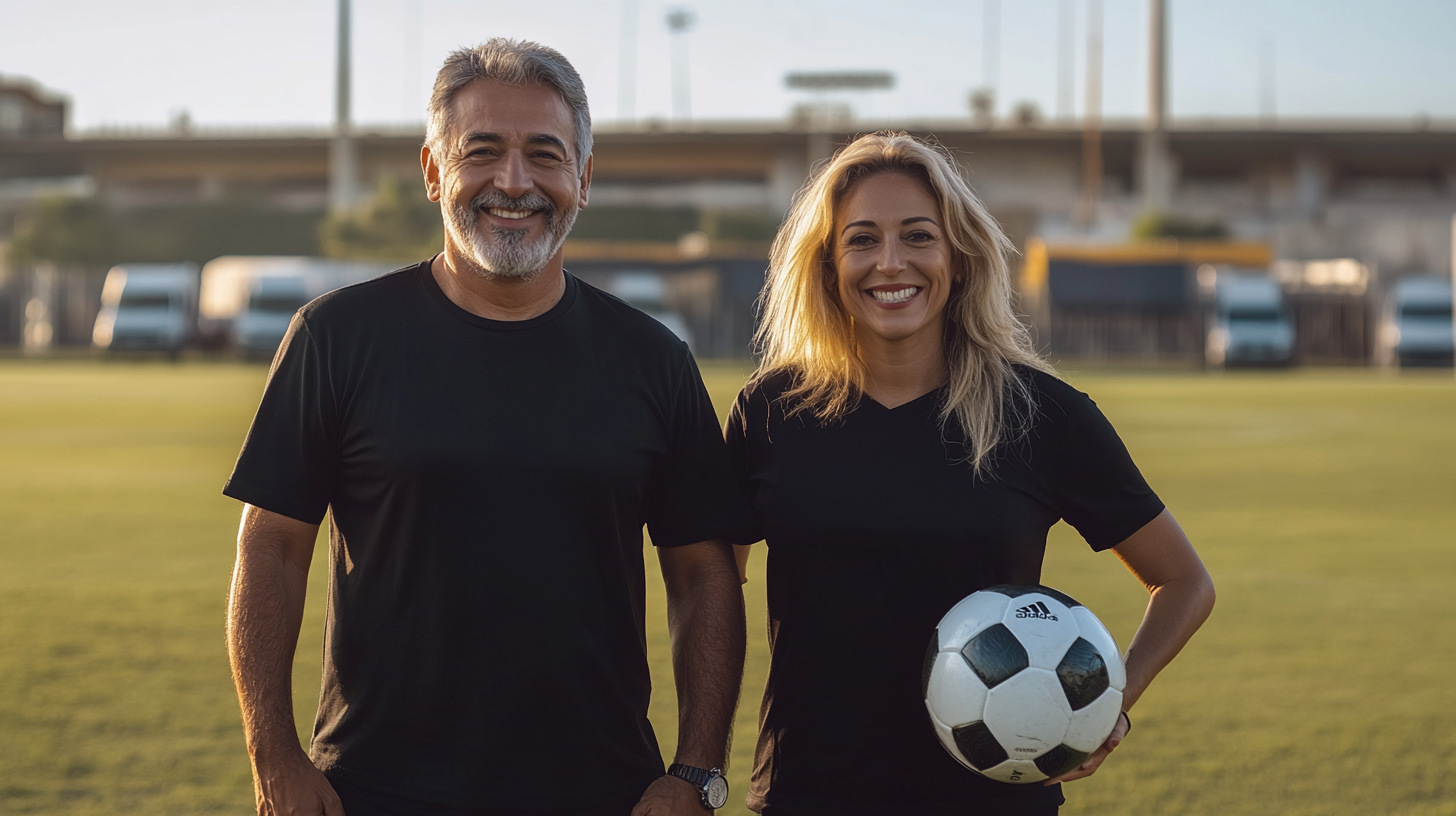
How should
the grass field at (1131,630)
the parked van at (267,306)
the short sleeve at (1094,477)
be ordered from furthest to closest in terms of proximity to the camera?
the parked van at (267,306) < the grass field at (1131,630) < the short sleeve at (1094,477)

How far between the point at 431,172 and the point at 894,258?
993 mm

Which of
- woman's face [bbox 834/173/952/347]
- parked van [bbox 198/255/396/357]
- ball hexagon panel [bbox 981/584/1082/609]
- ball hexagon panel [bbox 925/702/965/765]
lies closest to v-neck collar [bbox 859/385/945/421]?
woman's face [bbox 834/173/952/347]

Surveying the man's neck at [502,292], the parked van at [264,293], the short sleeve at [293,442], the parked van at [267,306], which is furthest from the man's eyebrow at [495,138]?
the parked van at [267,306]

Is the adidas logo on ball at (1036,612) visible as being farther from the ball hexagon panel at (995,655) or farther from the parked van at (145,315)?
the parked van at (145,315)

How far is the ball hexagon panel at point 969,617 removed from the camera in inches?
112

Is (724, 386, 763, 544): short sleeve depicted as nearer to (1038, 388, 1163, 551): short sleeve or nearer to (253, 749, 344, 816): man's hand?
(1038, 388, 1163, 551): short sleeve

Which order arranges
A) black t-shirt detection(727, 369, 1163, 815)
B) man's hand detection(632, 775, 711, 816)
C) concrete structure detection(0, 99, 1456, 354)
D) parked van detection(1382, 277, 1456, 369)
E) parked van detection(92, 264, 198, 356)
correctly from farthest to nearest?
1. concrete structure detection(0, 99, 1456, 354)
2. parked van detection(92, 264, 198, 356)
3. parked van detection(1382, 277, 1456, 369)
4. black t-shirt detection(727, 369, 1163, 815)
5. man's hand detection(632, 775, 711, 816)

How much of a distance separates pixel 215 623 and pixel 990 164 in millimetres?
62983

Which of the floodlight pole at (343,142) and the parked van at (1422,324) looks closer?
the parked van at (1422,324)

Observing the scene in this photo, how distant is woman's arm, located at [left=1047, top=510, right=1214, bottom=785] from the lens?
3.12 metres

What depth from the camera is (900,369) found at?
3.14 metres

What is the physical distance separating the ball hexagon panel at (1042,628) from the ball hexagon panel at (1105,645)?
29 millimetres

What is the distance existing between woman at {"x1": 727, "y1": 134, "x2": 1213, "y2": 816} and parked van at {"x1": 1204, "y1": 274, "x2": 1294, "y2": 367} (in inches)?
1472

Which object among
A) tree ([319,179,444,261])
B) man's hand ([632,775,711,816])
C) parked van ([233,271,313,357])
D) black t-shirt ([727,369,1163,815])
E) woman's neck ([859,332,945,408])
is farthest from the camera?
tree ([319,179,444,261])
